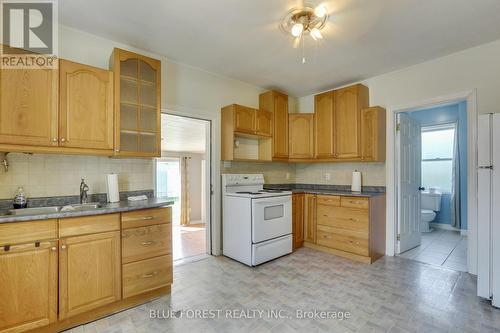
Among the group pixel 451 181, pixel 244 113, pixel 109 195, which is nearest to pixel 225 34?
pixel 244 113

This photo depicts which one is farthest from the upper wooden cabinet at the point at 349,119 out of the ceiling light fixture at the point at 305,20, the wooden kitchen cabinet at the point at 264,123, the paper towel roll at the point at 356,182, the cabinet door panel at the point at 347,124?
the ceiling light fixture at the point at 305,20

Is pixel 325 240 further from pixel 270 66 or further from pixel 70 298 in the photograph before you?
pixel 70 298

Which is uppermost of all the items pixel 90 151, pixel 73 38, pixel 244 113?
pixel 73 38

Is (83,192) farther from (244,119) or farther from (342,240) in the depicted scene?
(342,240)

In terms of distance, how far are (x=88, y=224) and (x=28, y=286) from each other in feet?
1.72

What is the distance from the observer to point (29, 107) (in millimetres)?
1876

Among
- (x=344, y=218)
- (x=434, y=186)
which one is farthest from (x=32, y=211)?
(x=434, y=186)

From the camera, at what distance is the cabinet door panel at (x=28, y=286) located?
161 centimetres

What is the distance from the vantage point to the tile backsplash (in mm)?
2051

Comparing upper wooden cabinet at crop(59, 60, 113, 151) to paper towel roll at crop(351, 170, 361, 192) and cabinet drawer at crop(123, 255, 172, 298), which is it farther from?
paper towel roll at crop(351, 170, 361, 192)

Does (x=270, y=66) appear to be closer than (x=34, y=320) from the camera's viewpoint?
No

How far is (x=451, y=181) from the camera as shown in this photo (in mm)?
4895

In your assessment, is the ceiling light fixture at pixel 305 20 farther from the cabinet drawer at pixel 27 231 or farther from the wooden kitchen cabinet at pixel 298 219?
the cabinet drawer at pixel 27 231

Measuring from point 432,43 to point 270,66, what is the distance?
73.4 inches
